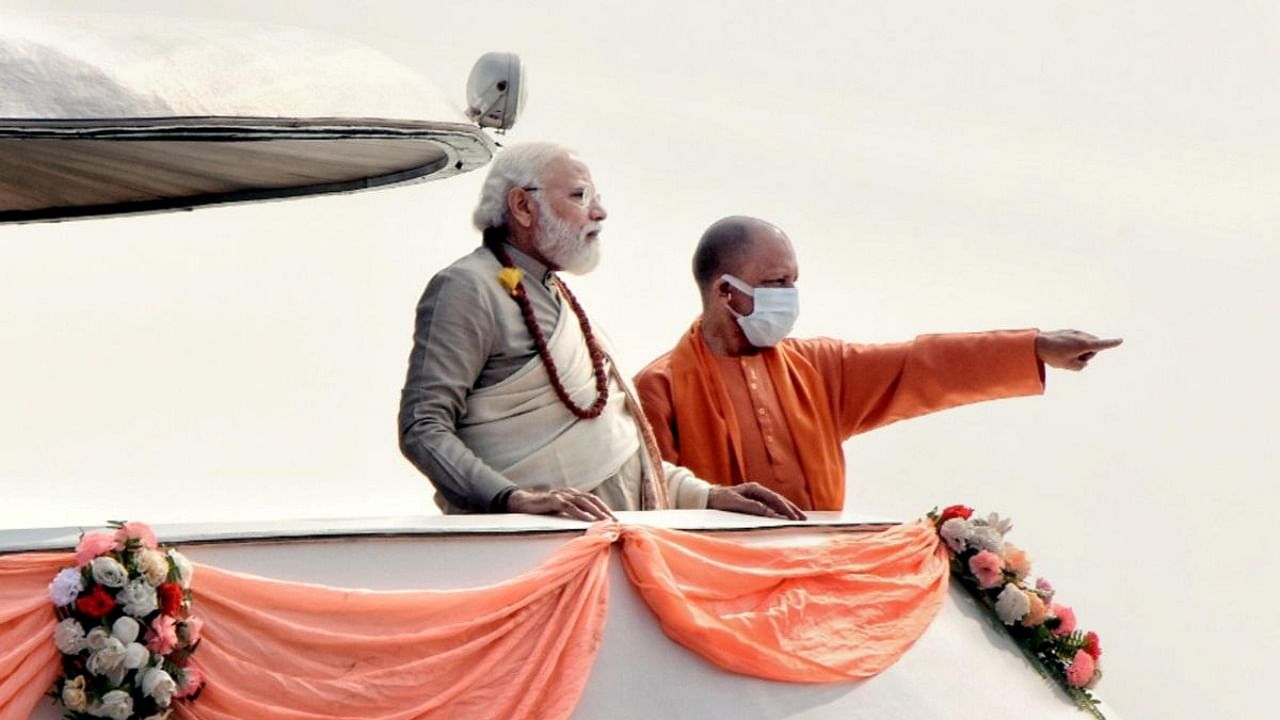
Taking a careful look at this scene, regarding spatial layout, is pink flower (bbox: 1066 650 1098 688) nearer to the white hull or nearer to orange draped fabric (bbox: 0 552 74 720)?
the white hull

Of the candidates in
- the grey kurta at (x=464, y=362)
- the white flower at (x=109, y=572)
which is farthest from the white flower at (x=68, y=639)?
the grey kurta at (x=464, y=362)

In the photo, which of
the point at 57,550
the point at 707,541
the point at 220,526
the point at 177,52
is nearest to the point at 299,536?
the point at 220,526

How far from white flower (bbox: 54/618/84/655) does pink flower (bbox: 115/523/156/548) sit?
20cm

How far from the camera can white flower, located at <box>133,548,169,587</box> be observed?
14.7ft

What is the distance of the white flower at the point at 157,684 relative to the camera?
4.40m

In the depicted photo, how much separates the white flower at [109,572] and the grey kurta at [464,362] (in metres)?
1.12

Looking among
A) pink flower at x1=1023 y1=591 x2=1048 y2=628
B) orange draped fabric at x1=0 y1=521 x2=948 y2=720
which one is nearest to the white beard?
orange draped fabric at x1=0 y1=521 x2=948 y2=720

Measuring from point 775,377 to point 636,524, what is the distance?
5.39 feet

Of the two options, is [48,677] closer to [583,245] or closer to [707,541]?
[707,541]

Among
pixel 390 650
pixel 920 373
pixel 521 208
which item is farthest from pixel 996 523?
pixel 390 650

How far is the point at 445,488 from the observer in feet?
18.0

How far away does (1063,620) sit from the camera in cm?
599

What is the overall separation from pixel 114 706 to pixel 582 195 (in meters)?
2.11

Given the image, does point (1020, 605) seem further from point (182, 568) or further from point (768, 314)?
point (182, 568)
